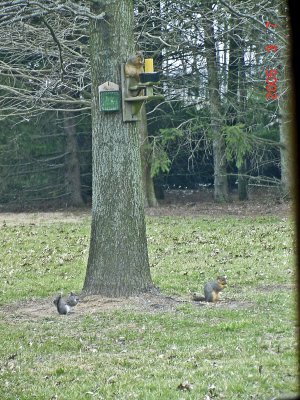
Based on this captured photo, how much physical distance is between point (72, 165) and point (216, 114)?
559 cm

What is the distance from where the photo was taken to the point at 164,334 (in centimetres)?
884

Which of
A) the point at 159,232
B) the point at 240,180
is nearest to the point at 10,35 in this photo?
the point at 159,232

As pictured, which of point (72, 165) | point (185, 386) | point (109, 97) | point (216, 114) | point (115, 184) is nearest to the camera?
point (185, 386)

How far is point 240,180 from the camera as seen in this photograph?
27.1 metres

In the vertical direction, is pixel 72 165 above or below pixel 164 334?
above

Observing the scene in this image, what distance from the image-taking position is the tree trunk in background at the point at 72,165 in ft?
91.2

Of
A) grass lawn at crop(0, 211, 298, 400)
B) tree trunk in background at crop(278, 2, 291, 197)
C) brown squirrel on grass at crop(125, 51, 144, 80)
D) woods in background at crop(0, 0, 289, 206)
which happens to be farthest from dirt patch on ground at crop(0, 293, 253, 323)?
tree trunk in background at crop(278, 2, 291, 197)

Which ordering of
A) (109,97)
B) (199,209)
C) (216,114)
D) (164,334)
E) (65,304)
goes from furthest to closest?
(216,114) → (199,209) → (109,97) → (65,304) → (164,334)

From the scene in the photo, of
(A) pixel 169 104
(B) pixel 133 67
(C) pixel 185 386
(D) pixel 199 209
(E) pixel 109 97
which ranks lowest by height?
(C) pixel 185 386

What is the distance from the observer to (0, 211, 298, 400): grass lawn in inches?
270

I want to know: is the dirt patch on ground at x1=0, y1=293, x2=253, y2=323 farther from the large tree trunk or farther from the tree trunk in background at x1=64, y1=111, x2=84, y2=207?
the tree trunk in background at x1=64, y1=111, x2=84, y2=207

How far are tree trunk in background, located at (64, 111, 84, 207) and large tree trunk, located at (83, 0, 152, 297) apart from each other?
16759mm

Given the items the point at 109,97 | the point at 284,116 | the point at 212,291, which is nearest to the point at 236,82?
the point at 284,116

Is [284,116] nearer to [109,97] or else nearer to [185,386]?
[109,97]
